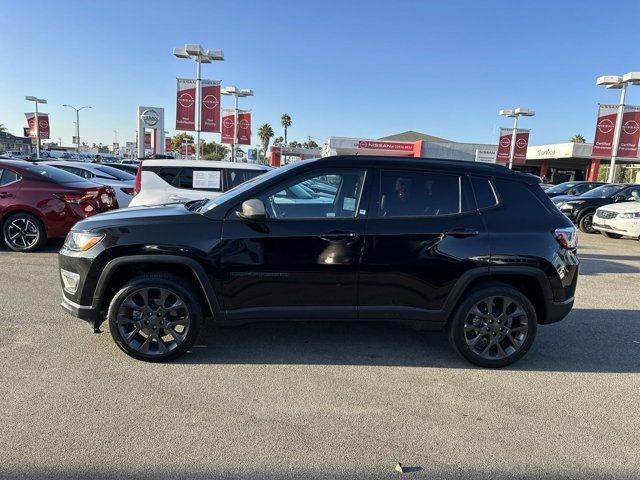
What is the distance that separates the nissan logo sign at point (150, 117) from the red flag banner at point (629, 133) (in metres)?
20.8

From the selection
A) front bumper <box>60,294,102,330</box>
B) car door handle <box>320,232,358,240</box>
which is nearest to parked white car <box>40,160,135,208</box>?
front bumper <box>60,294,102,330</box>

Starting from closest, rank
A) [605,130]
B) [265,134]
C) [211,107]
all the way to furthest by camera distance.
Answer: [211,107], [605,130], [265,134]

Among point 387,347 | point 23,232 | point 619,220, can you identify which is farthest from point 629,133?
point 23,232

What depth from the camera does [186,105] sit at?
19969 mm

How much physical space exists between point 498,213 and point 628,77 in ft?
69.1

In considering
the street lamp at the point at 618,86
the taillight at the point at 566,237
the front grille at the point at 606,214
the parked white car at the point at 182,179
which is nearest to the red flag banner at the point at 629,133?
the street lamp at the point at 618,86

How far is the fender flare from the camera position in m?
3.92

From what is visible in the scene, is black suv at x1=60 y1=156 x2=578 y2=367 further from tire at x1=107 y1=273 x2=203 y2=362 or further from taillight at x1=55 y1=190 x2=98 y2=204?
taillight at x1=55 y1=190 x2=98 y2=204

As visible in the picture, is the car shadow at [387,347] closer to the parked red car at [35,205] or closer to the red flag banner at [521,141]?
the parked red car at [35,205]

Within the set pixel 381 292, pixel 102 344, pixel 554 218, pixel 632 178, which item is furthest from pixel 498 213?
pixel 632 178

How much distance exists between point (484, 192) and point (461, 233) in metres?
0.46

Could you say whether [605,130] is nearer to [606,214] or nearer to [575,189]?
[575,189]

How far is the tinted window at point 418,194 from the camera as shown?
413 cm

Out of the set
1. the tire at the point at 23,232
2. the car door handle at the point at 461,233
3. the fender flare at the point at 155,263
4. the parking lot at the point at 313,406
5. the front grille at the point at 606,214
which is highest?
the car door handle at the point at 461,233
